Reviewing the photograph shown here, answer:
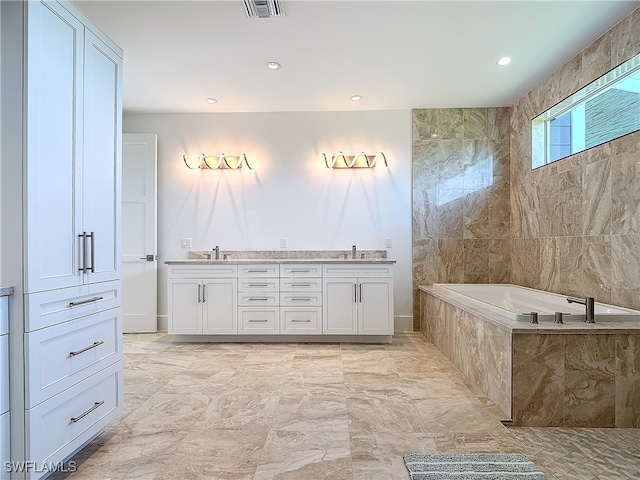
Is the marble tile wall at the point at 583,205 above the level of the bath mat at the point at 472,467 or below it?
above

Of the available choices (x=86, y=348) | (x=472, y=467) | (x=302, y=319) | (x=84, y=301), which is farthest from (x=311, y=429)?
(x=302, y=319)

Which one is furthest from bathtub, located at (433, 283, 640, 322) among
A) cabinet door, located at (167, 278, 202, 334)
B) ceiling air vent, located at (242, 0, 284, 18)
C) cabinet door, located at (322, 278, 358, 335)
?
cabinet door, located at (167, 278, 202, 334)

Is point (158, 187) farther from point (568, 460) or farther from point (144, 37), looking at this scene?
point (568, 460)

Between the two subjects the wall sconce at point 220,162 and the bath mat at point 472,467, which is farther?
the wall sconce at point 220,162

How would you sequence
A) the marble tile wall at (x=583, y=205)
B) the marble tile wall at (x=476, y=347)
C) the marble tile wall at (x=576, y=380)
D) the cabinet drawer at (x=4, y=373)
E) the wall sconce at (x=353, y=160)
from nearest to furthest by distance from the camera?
the cabinet drawer at (x=4, y=373), the marble tile wall at (x=576, y=380), the marble tile wall at (x=476, y=347), the marble tile wall at (x=583, y=205), the wall sconce at (x=353, y=160)

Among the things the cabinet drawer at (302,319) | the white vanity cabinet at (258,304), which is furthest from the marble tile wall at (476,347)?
the white vanity cabinet at (258,304)

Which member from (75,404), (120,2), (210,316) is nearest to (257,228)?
(210,316)

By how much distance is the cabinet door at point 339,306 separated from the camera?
4289 millimetres

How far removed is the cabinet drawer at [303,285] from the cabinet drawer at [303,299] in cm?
4

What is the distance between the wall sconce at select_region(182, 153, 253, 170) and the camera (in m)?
4.91

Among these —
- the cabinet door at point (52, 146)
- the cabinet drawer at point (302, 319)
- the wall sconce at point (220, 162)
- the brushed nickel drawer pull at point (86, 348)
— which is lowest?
the cabinet drawer at point (302, 319)

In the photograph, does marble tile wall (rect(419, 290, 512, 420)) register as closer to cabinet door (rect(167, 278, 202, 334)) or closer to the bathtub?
the bathtub

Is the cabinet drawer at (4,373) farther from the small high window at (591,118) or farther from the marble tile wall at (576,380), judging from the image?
the small high window at (591,118)

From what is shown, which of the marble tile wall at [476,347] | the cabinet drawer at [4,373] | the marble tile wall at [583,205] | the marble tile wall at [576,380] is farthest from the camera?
the marble tile wall at [583,205]
